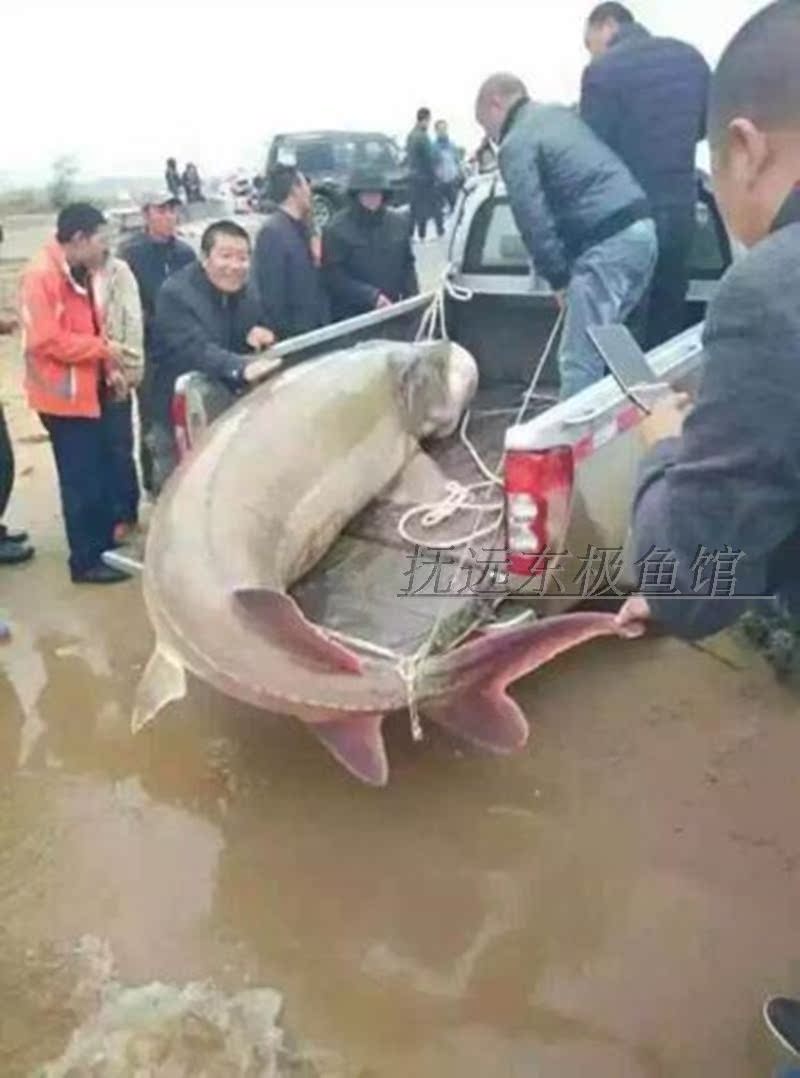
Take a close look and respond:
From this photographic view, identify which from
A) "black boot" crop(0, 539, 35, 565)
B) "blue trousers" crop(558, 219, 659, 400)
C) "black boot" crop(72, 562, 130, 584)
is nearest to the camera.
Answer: "blue trousers" crop(558, 219, 659, 400)

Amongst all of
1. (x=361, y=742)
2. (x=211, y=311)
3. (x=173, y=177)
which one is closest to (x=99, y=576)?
(x=211, y=311)

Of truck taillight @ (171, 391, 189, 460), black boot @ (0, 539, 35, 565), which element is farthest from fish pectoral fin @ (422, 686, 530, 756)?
black boot @ (0, 539, 35, 565)

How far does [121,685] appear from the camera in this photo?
18.3 feet

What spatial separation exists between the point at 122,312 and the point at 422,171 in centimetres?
1688

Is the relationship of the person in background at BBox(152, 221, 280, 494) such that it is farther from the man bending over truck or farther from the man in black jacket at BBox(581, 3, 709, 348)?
the man bending over truck

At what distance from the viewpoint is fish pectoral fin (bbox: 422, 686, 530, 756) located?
3.71 meters

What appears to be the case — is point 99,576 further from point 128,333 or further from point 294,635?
point 294,635

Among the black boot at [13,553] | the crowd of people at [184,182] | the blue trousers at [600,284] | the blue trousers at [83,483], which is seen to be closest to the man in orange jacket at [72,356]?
the blue trousers at [83,483]

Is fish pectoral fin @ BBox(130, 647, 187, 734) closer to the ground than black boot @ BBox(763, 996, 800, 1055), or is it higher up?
higher up

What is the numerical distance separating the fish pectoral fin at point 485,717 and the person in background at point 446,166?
20.4 m

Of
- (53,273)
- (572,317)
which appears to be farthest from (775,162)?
(53,273)

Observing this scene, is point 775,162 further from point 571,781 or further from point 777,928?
point 571,781

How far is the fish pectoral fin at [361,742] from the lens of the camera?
3.67 meters

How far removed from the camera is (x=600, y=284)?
606cm
